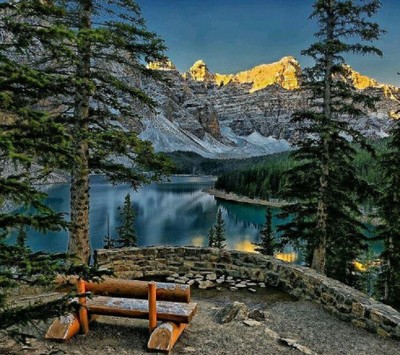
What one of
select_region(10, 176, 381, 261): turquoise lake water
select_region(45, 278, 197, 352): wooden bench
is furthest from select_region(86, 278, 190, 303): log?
select_region(10, 176, 381, 261): turquoise lake water

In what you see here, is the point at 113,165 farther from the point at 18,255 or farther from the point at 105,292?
the point at 18,255

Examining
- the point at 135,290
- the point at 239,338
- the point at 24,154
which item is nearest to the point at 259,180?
the point at 239,338

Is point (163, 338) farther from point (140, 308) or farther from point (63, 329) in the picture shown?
point (63, 329)

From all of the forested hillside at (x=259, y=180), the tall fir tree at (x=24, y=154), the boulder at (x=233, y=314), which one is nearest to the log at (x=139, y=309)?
the boulder at (x=233, y=314)

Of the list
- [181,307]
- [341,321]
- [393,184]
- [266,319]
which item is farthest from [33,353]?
[393,184]

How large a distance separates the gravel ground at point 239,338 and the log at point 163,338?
210 millimetres

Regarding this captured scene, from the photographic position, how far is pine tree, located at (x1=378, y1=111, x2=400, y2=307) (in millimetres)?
19422

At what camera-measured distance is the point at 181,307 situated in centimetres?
789

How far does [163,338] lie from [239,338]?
1763mm

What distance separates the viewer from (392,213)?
19.8 m

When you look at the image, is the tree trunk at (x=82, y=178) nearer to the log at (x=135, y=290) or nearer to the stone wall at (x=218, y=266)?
the stone wall at (x=218, y=266)

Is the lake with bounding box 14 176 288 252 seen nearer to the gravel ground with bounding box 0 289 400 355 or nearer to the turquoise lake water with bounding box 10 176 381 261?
the turquoise lake water with bounding box 10 176 381 261

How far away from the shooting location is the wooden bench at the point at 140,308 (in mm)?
7512

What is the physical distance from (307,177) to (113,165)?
25.5 ft
